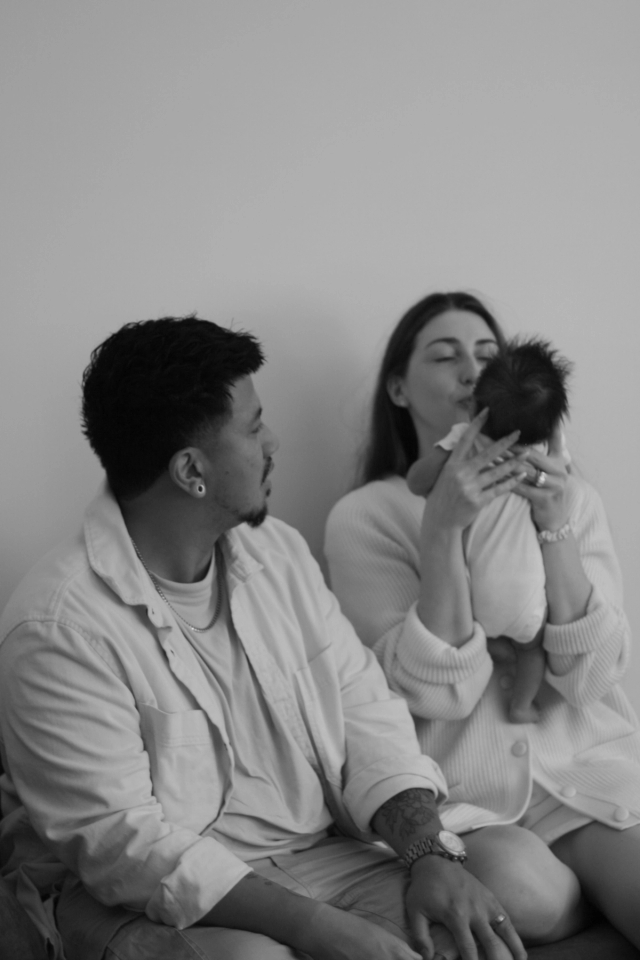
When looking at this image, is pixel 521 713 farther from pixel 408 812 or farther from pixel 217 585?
pixel 217 585

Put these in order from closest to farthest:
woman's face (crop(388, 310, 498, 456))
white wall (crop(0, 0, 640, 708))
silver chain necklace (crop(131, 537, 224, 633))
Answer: silver chain necklace (crop(131, 537, 224, 633))
white wall (crop(0, 0, 640, 708))
woman's face (crop(388, 310, 498, 456))

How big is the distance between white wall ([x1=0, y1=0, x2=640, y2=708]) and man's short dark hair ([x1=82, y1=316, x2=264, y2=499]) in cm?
40

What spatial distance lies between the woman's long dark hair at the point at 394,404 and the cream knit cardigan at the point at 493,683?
153 mm

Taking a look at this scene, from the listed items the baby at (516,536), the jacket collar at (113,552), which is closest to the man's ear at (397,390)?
the baby at (516,536)

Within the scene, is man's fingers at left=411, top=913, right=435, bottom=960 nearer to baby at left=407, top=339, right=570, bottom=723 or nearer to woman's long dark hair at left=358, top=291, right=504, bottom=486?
baby at left=407, top=339, right=570, bottom=723

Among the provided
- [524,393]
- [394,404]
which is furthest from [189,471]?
[394,404]

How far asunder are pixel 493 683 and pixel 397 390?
702 mm

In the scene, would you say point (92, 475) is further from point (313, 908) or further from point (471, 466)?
point (313, 908)

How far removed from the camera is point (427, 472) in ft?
6.82

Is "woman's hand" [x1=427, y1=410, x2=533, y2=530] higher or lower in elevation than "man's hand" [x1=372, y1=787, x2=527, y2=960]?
higher

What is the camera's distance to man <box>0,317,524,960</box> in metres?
1.49

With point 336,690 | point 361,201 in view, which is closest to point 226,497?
point 336,690

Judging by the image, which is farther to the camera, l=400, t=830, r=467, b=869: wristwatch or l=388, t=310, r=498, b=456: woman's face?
l=388, t=310, r=498, b=456: woman's face

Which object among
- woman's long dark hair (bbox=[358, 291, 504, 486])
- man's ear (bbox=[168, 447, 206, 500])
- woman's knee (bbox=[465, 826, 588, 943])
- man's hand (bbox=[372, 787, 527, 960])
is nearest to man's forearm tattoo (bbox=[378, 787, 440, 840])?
man's hand (bbox=[372, 787, 527, 960])
